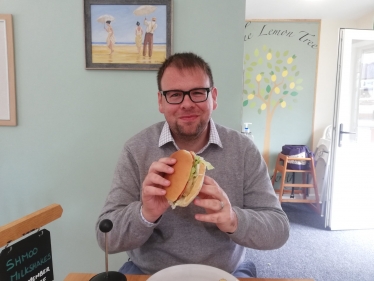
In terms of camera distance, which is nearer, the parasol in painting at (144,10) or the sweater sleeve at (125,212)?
the sweater sleeve at (125,212)

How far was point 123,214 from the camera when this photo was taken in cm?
108

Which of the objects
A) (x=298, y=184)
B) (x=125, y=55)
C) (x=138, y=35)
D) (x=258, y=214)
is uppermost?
(x=138, y=35)

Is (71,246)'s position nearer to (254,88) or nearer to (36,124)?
(36,124)

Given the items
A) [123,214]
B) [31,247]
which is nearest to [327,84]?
[123,214]

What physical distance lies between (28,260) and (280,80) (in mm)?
4329

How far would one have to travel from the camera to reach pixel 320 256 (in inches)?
113

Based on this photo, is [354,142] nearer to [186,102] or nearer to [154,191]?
[186,102]

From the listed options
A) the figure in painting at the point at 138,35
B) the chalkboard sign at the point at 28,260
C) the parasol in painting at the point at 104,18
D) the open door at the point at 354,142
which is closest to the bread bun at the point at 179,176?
the chalkboard sign at the point at 28,260

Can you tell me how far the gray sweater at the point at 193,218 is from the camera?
1.06 m

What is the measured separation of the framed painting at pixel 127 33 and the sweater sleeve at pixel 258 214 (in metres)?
0.86

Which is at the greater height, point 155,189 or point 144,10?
point 144,10

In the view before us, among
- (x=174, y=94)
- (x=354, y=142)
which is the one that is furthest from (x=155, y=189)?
(x=354, y=142)

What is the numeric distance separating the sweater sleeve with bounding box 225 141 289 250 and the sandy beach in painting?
0.82 meters

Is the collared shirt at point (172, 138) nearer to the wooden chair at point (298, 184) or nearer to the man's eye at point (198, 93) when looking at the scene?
the man's eye at point (198, 93)
